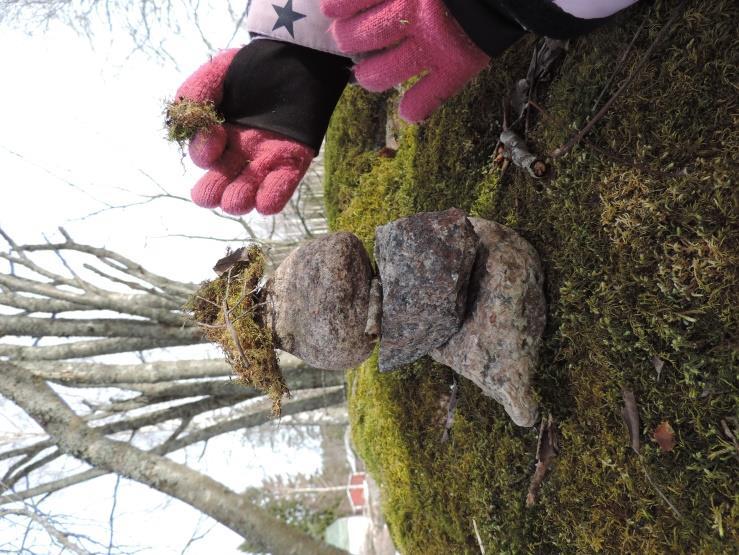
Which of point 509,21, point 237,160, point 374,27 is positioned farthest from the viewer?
point 237,160

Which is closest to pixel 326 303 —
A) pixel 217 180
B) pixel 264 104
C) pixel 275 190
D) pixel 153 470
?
pixel 275 190

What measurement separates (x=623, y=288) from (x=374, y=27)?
949 mm

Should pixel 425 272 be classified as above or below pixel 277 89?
below

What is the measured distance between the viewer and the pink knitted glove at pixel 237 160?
1.71m

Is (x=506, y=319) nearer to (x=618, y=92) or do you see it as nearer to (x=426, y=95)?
(x=618, y=92)

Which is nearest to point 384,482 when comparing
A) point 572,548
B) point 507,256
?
point 572,548

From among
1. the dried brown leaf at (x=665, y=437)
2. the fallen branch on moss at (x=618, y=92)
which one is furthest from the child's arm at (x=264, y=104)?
the dried brown leaf at (x=665, y=437)

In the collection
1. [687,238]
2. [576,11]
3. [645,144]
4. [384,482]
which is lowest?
[384,482]

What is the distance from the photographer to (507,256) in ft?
4.61

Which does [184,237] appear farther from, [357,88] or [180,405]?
[357,88]

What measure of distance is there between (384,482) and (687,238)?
2080 mm

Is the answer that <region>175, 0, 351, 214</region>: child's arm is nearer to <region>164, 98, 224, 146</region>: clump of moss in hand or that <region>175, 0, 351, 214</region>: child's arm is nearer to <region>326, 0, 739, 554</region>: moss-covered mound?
<region>164, 98, 224, 146</region>: clump of moss in hand

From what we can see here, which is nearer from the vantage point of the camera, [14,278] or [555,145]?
[555,145]

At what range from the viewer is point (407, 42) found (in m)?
1.42
